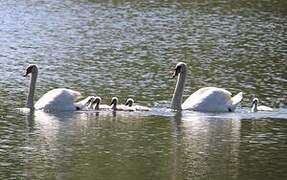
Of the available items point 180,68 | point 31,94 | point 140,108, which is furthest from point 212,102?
point 31,94

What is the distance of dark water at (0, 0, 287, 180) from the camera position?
1578 centimetres

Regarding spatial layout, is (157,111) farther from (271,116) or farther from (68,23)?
(68,23)

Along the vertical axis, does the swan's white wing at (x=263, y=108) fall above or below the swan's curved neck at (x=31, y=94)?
below

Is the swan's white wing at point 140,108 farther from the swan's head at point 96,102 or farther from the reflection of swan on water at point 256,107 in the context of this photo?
the reflection of swan on water at point 256,107

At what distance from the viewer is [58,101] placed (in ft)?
69.2

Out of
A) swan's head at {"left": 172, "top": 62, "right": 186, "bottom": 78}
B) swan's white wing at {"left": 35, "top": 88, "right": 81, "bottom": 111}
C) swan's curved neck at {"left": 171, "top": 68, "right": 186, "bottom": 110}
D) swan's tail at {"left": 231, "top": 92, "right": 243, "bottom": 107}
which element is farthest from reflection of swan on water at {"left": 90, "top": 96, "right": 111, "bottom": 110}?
swan's tail at {"left": 231, "top": 92, "right": 243, "bottom": 107}

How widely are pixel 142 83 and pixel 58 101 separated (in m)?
4.17

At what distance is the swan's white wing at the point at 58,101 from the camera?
21062 mm

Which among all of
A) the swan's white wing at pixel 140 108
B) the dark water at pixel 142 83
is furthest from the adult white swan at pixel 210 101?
the swan's white wing at pixel 140 108

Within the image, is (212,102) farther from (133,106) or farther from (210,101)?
(133,106)

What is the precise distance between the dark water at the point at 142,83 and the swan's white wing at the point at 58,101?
1.14ft

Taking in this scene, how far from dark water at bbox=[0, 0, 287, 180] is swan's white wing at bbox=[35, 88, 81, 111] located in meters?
0.35

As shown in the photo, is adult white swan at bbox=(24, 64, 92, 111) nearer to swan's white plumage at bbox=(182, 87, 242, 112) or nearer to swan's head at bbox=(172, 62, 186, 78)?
swan's white plumage at bbox=(182, 87, 242, 112)

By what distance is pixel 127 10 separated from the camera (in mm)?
45031
